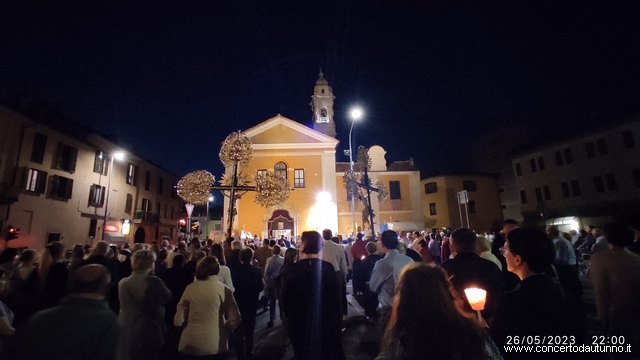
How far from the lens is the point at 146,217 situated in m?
31.7

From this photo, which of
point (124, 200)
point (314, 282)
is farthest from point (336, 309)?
point (124, 200)

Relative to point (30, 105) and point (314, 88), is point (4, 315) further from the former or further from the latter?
point (314, 88)

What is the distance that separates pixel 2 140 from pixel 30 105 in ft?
15.7

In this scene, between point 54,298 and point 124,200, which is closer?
point 54,298

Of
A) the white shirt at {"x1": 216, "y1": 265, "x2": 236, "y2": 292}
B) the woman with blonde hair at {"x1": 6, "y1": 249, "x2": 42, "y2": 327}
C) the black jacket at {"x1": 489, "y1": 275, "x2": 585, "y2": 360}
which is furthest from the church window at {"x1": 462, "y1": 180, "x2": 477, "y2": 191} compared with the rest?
the woman with blonde hair at {"x1": 6, "y1": 249, "x2": 42, "y2": 327}

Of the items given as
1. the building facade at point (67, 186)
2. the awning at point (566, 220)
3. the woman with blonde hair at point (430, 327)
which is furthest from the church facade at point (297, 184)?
the woman with blonde hair at point (430, 327)

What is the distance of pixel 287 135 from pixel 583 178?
82.6 feet

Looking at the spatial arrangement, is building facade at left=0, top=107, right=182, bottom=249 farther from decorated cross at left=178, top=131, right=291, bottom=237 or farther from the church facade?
decorated cross at left=178, top=131, right=291, bottom=237

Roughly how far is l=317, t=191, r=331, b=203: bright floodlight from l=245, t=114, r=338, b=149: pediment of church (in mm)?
4113

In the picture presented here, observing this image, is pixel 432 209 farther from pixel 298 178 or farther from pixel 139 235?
pixel 139 235

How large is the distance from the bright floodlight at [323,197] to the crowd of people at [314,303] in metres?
19.5

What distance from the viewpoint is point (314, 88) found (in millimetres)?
32781

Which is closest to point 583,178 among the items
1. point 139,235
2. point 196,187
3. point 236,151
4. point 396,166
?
point 396,166

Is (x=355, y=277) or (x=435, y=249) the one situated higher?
(x=435, y=249)
